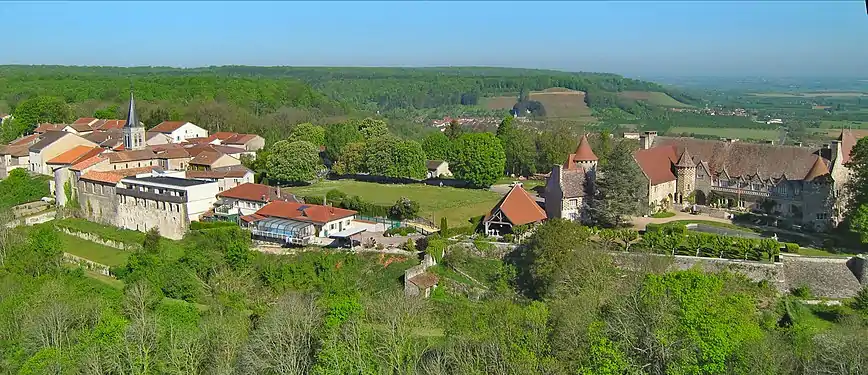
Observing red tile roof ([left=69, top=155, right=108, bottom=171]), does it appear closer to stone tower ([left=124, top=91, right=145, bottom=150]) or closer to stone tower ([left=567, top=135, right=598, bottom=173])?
stone tower ([left=124, top=91, right=145, bottom=150])

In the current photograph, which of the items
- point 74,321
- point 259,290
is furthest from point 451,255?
point 74,321

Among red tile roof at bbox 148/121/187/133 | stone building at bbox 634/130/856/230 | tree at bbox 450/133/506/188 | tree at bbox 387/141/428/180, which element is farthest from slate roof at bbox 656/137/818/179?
red tile roof at bbox 148/121/187/133

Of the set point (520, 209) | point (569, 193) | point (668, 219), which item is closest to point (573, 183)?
point (569, 193)

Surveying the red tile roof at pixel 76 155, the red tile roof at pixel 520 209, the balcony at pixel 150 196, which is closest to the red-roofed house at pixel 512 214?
the red tile roof at pixel 520 209

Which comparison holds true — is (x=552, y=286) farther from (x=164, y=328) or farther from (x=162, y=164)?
(x=162, y=164)

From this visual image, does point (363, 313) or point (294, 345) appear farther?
point (363, 313)

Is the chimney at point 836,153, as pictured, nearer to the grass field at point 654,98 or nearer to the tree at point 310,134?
the tree at point 310,134

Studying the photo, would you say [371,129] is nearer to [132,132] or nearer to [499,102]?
[132,132]
